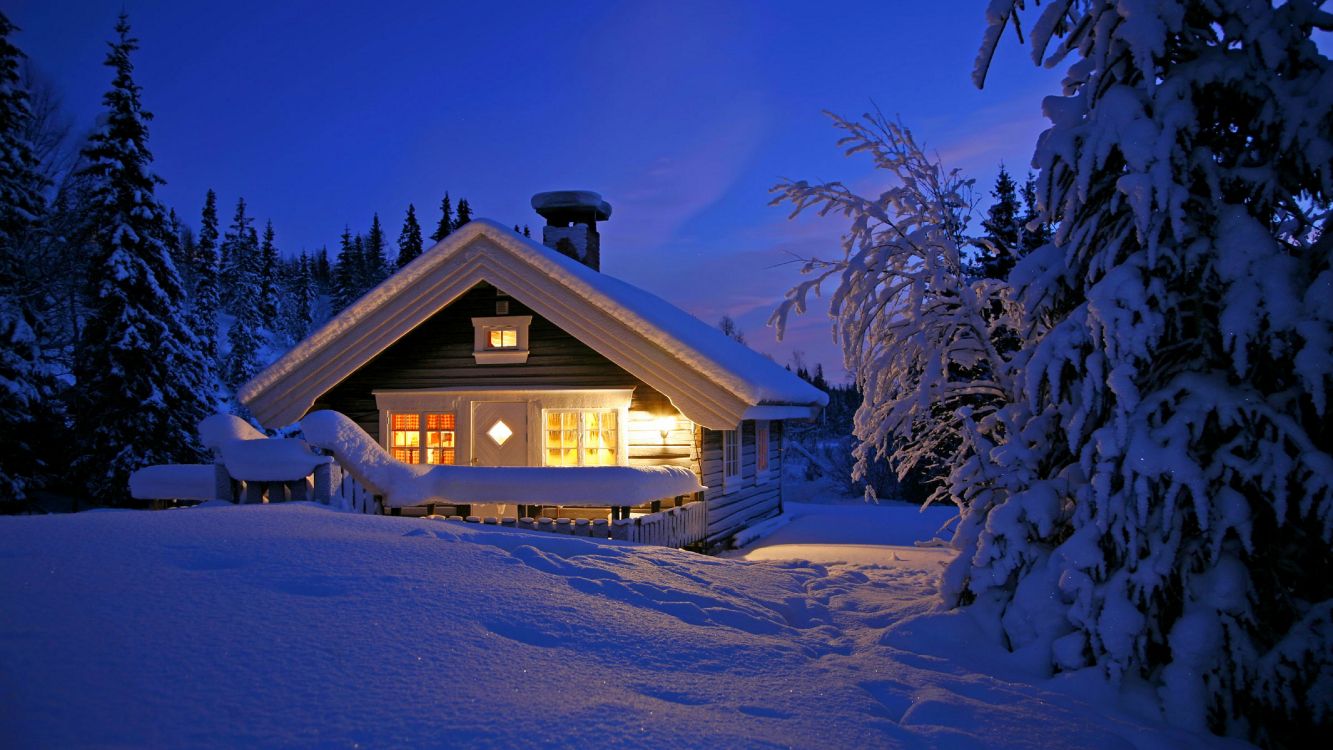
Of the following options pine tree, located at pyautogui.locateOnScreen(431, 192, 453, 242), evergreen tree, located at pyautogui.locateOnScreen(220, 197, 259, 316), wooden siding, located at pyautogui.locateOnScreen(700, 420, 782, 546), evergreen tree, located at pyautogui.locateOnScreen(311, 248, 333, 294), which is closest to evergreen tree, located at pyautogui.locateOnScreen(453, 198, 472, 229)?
pine tree, located at pyautogui.locateOnScreen(431, 192, 453, 242)

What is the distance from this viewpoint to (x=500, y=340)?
557 inches

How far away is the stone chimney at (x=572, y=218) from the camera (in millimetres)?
17609

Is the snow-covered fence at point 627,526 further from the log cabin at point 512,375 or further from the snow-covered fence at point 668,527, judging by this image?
the log cabin at point 512,375

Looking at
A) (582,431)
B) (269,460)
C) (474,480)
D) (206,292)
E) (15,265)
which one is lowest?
(474,480)

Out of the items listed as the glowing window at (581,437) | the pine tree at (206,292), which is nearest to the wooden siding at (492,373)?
the glowing window at (581,437)

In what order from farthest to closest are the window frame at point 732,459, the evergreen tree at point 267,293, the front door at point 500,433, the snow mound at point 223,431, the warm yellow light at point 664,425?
the evergreen tree at point 267,293, the window frame at point 732,459, the front door at point 500,433, the warm yellow light at point 664,425, the snow mound at point 223,431

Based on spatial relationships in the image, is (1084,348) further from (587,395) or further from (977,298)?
(587,395)

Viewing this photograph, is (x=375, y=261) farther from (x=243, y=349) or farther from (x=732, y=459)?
(x=732, y=459)

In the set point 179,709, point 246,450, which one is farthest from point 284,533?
point 246,450

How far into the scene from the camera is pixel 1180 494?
4.64 metres

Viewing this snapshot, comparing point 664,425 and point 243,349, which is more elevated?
point 243,349

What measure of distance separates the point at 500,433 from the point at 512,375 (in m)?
1.16

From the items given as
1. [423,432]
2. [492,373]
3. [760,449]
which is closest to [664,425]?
[492,373]

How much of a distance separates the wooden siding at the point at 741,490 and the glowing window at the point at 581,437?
176 cm
